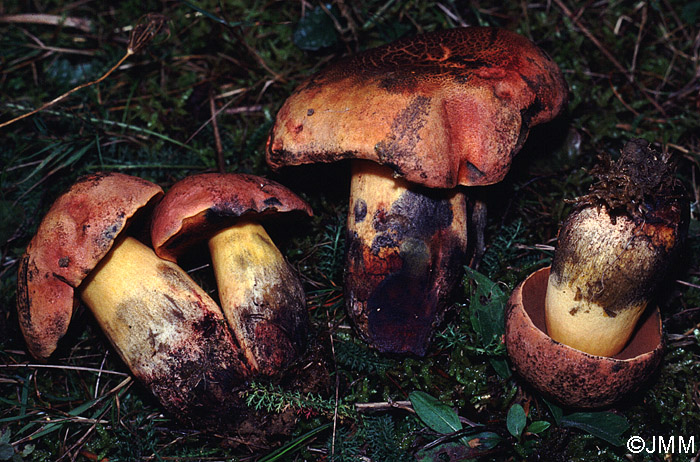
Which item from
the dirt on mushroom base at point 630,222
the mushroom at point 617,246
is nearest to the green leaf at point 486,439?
the mushroom at point 617,246

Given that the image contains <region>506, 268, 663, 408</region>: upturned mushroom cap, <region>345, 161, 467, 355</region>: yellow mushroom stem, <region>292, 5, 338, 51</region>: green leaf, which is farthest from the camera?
<region>292, 5, 338, 51</region>: green leaf

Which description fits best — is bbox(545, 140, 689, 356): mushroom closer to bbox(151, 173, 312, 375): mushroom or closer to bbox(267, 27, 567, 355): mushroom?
bbox(267, 27, 567, 355): mushroom

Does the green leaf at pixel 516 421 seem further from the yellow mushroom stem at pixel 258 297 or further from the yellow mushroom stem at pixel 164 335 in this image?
the yellow mushroom stem at pixel 164 335

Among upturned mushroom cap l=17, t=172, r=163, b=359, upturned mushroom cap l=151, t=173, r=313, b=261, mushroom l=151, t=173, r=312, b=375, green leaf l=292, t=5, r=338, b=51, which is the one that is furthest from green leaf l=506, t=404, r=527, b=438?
green leaf l=292, t=5, r=338, b=51

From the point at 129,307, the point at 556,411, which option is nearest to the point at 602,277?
the point at 556,411

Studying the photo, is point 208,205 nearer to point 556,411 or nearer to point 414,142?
point 414,142

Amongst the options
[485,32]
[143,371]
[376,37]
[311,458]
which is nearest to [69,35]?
[376,37]

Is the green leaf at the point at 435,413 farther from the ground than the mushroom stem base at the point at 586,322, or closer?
closer
